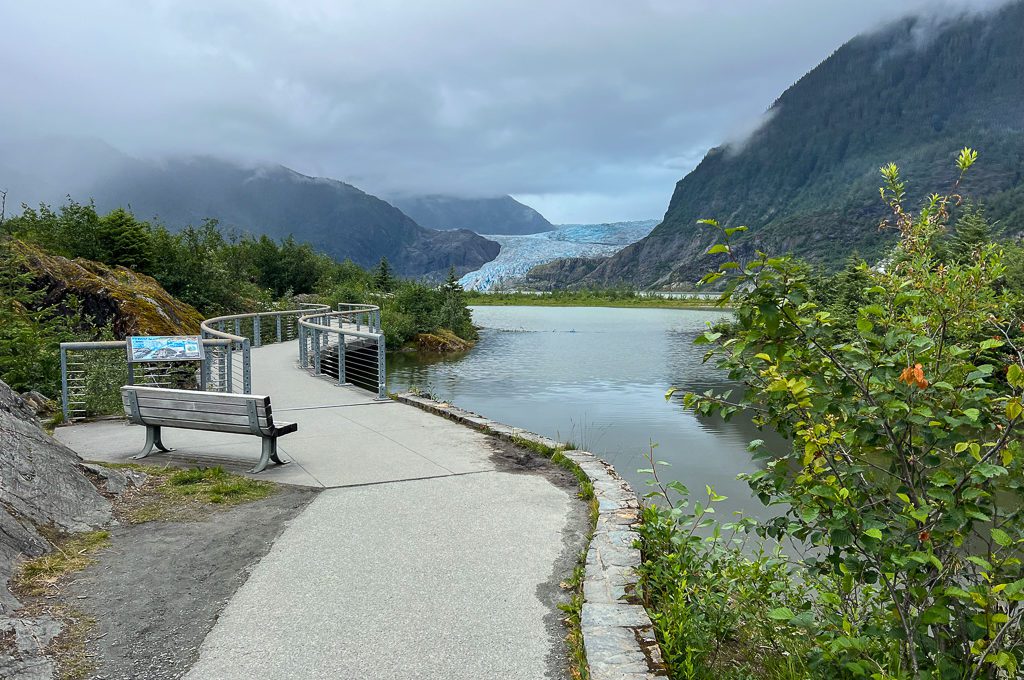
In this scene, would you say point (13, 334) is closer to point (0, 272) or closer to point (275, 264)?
point (0, 272)

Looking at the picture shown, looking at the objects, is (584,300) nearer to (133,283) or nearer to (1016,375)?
(133,283)

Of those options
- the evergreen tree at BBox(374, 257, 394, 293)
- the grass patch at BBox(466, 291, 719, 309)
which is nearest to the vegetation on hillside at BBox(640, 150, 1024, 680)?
the evergreen tree at BBox(374, 257, 394, 293)

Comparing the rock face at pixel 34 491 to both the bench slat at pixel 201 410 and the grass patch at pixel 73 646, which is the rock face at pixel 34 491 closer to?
the grass patch at pixel 73 646

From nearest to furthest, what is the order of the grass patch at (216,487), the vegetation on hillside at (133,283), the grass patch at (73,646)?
the grass patch at (73,646) → the grass patch at (216,487) → the vegetation on hillside at (133,283)

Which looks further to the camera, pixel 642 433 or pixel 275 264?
pixel 275 264

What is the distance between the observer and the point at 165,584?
4.20 meters

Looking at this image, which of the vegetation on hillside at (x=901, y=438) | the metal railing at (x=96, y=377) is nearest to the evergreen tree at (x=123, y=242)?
the metal railing at (x=96, y=377)

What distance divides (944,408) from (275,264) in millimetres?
45904

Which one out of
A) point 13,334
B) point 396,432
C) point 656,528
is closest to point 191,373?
point 13,334

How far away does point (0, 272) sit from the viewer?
12062 mm

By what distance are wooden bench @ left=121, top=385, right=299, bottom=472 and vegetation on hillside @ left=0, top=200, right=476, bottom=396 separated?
382 centimetres

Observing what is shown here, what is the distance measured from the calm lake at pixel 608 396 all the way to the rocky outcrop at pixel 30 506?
11.2 ft

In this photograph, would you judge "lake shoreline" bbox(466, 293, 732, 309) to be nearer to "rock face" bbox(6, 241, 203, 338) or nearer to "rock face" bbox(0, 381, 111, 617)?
"rock face" bbox(6, 241, 203, 338)

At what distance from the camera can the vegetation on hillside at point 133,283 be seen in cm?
1107
